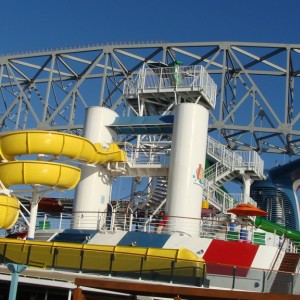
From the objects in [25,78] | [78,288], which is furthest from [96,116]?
[25,78]

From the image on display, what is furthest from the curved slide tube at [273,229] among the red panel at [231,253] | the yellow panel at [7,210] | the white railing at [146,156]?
the yellow panel at [7,210]

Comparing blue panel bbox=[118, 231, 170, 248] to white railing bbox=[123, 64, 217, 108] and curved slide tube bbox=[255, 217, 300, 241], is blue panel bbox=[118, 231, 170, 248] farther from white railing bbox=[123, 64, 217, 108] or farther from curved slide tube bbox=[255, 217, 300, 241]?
white railing bbox=[123, 64, 217, 108]

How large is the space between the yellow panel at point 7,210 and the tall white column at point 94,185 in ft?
14.0

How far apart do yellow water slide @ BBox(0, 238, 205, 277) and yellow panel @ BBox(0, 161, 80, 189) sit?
3.75 metres

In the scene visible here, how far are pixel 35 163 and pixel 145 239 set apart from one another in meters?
5.85

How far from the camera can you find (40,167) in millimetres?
27500

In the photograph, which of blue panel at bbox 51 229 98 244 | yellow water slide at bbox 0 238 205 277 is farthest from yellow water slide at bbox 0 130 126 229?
yellow water slide at bbox 0 238 205 277

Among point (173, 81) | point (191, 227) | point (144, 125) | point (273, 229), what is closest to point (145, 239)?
point (191, 227)

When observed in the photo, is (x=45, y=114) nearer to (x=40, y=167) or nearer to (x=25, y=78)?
(x=25, y=78)

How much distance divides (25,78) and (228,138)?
83.0 ft

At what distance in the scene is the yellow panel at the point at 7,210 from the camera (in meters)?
27.5

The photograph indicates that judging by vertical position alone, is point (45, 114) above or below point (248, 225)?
above

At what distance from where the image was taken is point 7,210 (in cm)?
2772

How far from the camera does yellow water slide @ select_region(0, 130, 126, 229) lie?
1086 inches
